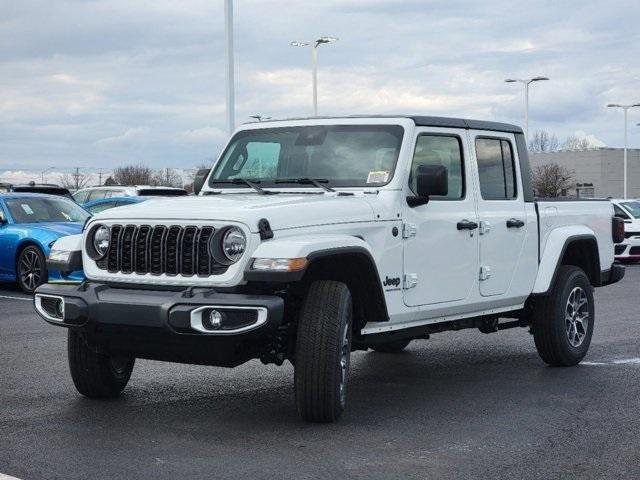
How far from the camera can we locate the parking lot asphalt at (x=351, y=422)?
5.72m

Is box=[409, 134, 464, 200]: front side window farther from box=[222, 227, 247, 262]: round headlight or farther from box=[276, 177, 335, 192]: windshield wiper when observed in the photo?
box=[222, 227, 247, 262]: round headlight

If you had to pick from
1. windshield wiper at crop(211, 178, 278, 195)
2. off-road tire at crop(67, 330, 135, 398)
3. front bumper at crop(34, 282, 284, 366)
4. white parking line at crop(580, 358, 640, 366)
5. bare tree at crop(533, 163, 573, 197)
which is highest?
windshield wiper at crop(211, 178, 278, 195)

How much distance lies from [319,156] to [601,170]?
87.1 meters

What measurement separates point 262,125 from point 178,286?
229 centimetres

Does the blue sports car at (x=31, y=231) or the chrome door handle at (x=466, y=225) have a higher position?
the chrome door handle at (x=466, y=225)

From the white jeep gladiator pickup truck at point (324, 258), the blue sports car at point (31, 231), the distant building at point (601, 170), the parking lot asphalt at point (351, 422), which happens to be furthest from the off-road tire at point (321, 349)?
the distant building at point (601, 170)

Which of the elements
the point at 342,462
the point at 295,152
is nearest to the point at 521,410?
the point at 342,462

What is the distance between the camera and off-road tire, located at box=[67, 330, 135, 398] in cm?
740

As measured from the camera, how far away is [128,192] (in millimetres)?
24031

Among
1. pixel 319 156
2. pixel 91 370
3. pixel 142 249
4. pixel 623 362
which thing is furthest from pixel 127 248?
pixel 623 362

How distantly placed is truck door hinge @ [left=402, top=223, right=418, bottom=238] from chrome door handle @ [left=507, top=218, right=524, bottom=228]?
132 centimetres

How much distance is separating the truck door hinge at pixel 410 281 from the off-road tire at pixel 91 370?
208 cm

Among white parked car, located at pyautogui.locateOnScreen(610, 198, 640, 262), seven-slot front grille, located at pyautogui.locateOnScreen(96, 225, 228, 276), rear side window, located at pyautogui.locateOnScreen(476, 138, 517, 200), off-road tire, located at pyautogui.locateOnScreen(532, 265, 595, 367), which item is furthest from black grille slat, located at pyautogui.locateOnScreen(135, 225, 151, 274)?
white parked car, located at pyautogui.locateOnScreen(610, 198, 640, 262)

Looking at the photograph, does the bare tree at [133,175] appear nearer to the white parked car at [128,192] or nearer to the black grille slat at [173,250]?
the white parked car at [128,192]
